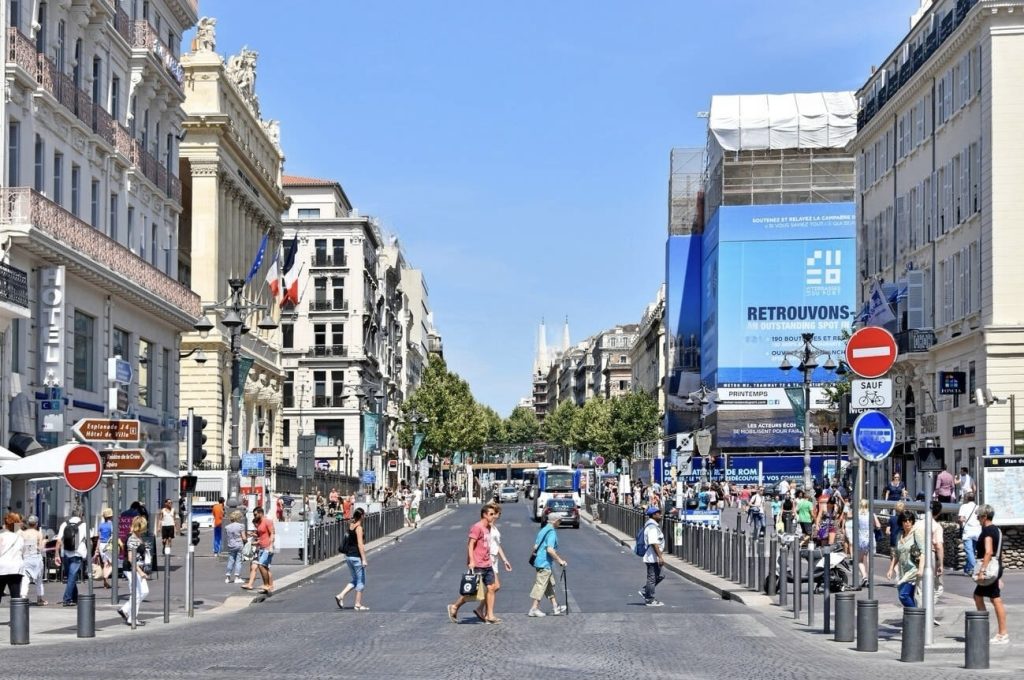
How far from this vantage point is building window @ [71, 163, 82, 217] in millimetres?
41906

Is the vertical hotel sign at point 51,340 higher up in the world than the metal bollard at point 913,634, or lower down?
higher up

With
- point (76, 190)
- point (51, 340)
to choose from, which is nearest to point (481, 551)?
point (51, 340)

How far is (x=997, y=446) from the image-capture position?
157 feet

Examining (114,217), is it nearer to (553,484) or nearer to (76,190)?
(76,190)

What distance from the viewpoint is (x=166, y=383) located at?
53219 millimetres

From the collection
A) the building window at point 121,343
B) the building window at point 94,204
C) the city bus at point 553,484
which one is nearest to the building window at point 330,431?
the city bus at point 553,484

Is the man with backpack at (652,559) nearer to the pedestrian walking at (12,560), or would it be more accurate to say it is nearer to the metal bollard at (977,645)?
the pedestrian walking at (12,560)

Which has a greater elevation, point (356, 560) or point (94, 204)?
point (94, 204)

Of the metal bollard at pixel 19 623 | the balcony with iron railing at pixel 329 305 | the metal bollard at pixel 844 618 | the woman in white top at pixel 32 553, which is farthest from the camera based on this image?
the balcony with iron railing at pixel 329 305

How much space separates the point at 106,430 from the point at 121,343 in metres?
23.8

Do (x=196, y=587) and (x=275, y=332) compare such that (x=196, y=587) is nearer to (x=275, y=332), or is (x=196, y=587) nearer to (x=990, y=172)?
(x=990, y=172)

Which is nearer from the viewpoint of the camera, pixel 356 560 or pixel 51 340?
pixel 356 560

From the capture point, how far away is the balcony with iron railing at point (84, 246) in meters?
35.8

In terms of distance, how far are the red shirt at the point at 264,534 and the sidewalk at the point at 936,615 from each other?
8.30m
